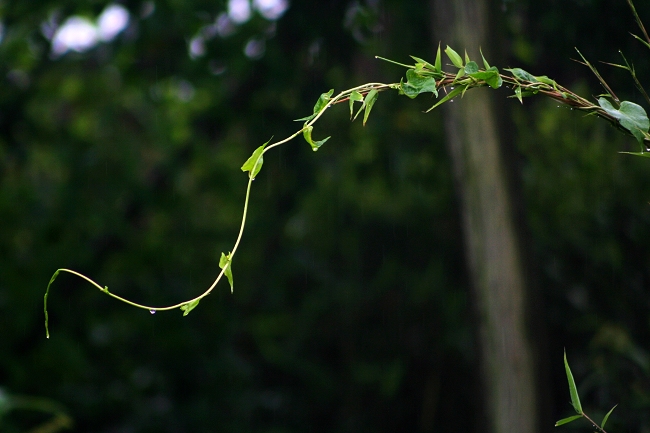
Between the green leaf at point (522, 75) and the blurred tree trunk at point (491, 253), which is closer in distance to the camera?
the green leaf at point (522, 75)

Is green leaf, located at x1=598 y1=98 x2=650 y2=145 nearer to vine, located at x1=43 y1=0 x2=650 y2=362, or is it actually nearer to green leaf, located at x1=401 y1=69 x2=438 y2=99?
vine, located at x1=43 y1=0 x2=650 y2=362

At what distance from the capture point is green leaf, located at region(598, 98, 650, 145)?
438mm

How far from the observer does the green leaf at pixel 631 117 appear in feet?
1.44

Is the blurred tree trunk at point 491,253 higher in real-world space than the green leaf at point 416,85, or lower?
lower

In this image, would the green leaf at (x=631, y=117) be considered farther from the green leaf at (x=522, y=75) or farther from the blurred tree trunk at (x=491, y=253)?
the blurred tree trunk at (x=491, y=253)

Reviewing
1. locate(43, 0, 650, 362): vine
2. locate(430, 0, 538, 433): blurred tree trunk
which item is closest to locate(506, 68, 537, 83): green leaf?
locate(43, 0, 650, 362): vine

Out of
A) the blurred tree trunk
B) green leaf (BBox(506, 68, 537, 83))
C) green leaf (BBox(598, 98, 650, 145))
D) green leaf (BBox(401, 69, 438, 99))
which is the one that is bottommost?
the blurred tree trunk

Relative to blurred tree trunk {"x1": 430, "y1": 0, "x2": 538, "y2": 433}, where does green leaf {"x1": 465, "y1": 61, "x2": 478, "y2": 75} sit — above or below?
above

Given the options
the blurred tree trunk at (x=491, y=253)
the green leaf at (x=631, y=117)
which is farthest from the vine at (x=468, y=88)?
the blurred tree trunk at (x=491, y=253)

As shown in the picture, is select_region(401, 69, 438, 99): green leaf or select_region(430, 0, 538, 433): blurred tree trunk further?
select_region(430, 0, 538, 433): blurred tree trunk

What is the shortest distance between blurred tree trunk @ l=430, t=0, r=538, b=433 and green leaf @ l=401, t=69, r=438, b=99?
1.04m

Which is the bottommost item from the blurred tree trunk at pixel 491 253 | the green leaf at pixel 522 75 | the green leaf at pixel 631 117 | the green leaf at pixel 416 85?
the blurred tree trunk at pixel 491 253

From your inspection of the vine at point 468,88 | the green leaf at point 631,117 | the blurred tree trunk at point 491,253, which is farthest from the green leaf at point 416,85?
the blurred tree trunk at point 491,253

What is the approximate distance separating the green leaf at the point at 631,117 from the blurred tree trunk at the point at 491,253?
1.03 m
